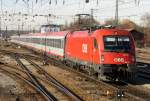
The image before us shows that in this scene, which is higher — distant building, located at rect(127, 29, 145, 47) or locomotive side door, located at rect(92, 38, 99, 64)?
locomotive side door, located at rect(92, 38, 99, 64)

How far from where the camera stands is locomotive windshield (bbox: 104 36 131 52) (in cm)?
2072

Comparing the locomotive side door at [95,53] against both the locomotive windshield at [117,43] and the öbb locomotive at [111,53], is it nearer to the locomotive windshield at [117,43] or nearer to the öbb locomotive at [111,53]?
the öbb locomotive at [111,53]

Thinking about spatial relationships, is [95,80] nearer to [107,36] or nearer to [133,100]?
[107,36]

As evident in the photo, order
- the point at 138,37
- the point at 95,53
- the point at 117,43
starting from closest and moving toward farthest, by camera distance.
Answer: the point at 117,43, the point at 95,53, the point at 138,37

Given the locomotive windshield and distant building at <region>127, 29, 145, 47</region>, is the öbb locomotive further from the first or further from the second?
distant building at <region>127, 29, 145, 47</region>

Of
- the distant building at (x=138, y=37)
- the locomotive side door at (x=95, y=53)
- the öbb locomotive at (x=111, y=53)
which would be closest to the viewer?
the öbb locomotive at (x=111, y=53)

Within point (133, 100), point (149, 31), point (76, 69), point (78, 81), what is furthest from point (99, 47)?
point (149, 31)

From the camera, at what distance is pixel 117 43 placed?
20891mm

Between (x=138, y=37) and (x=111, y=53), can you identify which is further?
(x=138, y=37)

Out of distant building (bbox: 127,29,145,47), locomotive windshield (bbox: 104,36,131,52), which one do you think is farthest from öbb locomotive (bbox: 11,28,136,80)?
distant building (bbox: 127,29,145,47)

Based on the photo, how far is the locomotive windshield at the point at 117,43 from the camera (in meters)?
20.7

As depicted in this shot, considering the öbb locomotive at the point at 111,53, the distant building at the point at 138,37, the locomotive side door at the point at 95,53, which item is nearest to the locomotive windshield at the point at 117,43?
the öbb locomotive at the point at 111,53

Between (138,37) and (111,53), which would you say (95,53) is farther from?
(138,37)

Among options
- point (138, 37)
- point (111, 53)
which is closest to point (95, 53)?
point (111, 53)
